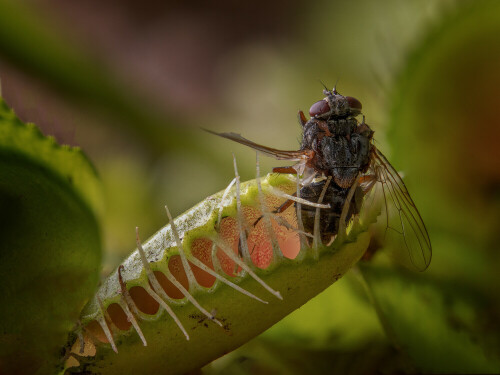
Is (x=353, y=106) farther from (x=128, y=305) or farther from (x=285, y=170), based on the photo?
(x=128, y=305)

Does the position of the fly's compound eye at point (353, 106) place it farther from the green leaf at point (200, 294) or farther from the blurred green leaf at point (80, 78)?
the blurred green leaf at point (80, 78)

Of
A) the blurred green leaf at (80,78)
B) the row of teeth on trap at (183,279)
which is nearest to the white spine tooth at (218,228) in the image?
the row of teeth on trap at (183,279)

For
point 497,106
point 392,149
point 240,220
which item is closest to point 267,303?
point 240,220

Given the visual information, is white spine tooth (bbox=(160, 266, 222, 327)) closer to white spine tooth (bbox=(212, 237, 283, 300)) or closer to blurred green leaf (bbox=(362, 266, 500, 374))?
white spine tooth (bbox=(212, 237, 283, 300))

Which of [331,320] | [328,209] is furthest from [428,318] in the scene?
[328,209]

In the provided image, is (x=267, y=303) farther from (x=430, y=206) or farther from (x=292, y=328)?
(x=430, y=206)
